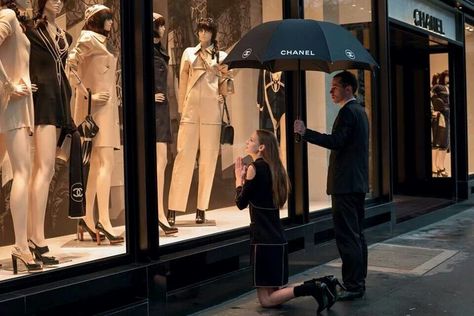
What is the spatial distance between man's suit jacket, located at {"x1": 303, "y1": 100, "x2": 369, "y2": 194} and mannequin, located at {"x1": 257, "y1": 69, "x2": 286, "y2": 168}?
1654mm

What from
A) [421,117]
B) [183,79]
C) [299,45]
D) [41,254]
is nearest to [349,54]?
[299,45]

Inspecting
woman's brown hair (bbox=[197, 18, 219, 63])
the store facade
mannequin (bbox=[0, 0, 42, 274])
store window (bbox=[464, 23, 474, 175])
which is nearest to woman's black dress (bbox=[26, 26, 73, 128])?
mannequin (bbox=[0, 0, 42, 274])

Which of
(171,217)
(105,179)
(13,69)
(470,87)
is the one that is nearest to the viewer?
(13,69)

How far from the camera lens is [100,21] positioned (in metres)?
5.67

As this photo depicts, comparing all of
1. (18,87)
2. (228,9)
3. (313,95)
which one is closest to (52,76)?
(18,87)

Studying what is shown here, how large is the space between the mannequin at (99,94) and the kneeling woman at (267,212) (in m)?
1.14

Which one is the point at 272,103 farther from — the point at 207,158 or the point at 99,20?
the point at 99,20

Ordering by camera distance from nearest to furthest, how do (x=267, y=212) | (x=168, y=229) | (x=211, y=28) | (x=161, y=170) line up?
(x=267, y=212), (x=168, y=229), (x=161, y=170), (x=211, y=28)

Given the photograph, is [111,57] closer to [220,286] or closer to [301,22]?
[301,22]

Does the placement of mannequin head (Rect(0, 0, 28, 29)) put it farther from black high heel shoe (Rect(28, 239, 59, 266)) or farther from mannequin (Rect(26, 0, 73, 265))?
black high heel shoe (Rect(28, 239, 59, 266))

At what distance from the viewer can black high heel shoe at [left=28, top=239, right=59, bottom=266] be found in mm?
5019

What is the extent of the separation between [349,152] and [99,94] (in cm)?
226

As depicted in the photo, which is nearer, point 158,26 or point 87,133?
point 87,133

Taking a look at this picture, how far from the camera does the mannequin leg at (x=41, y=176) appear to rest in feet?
16.5
